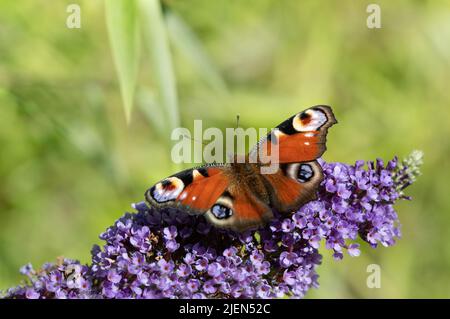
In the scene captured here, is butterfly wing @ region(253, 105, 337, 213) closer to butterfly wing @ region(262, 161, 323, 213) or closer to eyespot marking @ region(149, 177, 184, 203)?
butterfly wing @ region(262, 161, 323, 213)

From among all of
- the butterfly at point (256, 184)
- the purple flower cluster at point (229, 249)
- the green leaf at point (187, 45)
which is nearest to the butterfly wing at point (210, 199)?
the butterfly at point (256, 184)

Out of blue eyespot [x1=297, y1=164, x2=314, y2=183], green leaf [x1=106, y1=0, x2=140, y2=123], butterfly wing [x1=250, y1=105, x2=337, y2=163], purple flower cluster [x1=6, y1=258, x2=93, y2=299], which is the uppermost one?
green leaf [x1=106, y1=0, x2=140, y2=123]

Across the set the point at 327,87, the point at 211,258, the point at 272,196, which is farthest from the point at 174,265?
the point at 327,87

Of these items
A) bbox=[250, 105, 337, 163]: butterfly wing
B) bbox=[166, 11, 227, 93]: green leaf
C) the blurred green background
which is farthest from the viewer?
the blurred green background

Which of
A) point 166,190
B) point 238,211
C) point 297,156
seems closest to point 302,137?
point 297,156

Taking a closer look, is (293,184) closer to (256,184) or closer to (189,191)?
(256,184)

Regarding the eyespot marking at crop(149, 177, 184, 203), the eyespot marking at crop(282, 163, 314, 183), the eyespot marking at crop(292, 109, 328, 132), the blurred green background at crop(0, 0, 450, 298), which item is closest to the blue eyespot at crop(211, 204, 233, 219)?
the eyespot marking at crop(149, 177, 184, 203)

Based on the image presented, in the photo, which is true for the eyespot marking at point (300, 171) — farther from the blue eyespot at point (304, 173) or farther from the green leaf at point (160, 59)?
the green leaf at point (160, 59)
